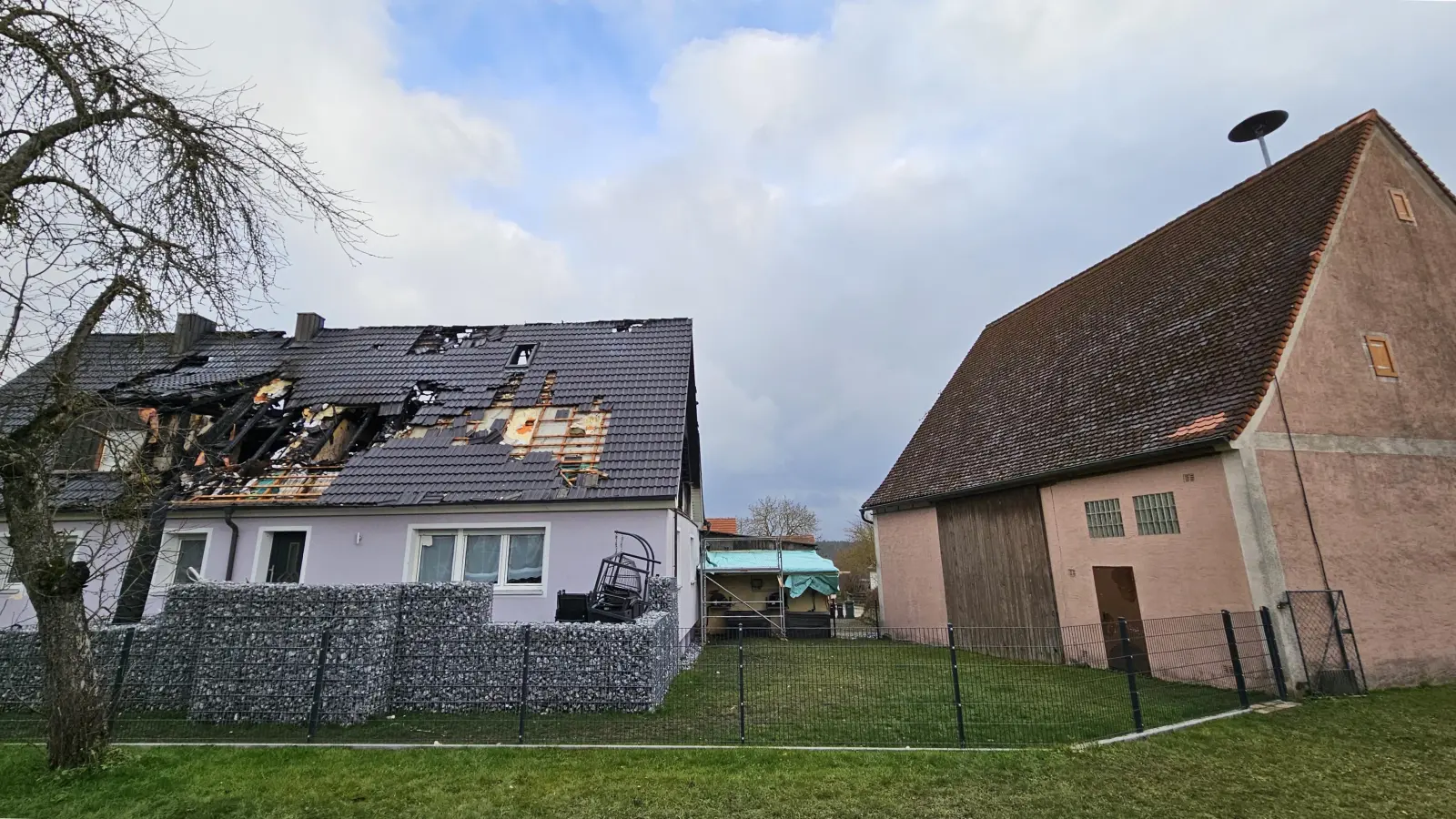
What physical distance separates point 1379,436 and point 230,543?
1972 centimetres

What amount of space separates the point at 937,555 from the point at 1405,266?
10.4m

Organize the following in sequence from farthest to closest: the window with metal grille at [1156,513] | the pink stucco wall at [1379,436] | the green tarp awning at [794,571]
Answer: the green tarp awning at [794,571] < the window with metal grille at [1156,513] < the pink stucco wall at [1379,436]

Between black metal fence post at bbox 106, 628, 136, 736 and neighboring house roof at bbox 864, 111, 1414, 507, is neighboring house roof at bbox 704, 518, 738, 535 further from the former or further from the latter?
black metal fence post at bbox 106, 628, 136, 736

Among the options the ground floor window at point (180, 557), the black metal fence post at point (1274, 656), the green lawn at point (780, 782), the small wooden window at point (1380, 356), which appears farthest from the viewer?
the ground floor window at point (180, 557)

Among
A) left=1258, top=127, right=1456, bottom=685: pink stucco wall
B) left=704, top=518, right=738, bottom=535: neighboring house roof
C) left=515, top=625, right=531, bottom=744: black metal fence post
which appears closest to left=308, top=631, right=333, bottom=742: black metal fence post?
left=515, top=625, right=531, bottom=744: black metal fence post

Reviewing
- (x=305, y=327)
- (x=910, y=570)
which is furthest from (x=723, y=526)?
(x=305, y=327)

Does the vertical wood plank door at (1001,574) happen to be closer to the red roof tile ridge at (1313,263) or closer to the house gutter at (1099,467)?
the house gutter at (1099,467)

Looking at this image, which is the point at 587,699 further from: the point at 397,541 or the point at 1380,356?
the point at 1380,356

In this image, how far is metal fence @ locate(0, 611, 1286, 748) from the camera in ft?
24.3

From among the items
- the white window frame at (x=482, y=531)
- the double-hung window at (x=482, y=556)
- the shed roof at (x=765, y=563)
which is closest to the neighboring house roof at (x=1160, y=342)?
the shed roof at (x=765, y=563)

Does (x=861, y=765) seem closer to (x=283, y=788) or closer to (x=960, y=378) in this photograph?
(x=283, y=788)

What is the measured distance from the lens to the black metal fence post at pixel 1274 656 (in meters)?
8.52

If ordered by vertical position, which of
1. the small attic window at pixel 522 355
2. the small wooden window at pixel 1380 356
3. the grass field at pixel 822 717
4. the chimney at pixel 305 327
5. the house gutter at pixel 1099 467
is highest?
the chimney at pixel 305 327

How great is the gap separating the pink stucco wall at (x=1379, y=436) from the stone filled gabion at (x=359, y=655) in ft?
32.4
